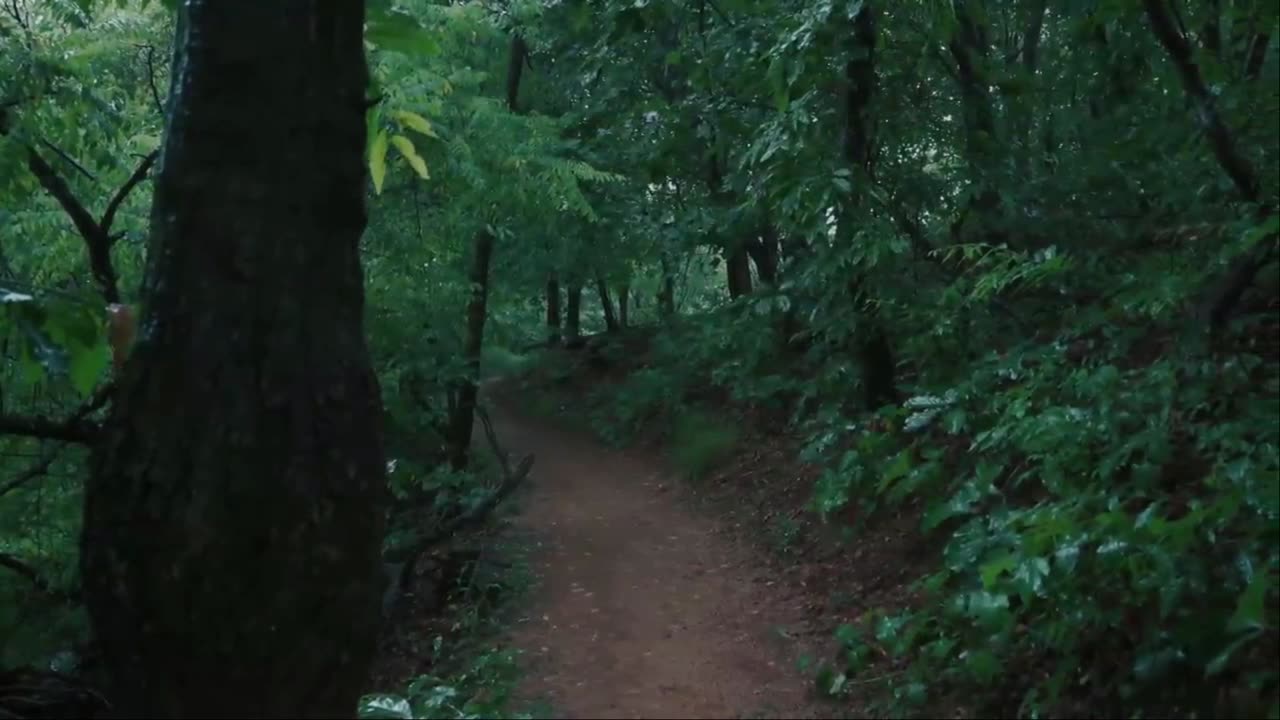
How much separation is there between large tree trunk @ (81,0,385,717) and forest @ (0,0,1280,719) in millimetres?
14

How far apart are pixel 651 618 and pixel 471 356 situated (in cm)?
565

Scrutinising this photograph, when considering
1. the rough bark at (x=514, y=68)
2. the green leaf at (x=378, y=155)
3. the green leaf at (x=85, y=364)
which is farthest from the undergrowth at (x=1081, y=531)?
the rough bark at (x=514, y=68)

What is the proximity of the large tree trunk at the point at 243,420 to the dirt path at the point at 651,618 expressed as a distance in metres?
2.55

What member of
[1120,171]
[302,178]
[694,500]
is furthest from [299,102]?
[694,500]

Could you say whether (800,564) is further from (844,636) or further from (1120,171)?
(1120,171)

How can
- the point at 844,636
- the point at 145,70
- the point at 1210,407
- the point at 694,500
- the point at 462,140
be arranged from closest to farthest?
the point at 1210,407 < the point at 844,636 < the point at 145,70 < the point at 462,140 < the point at 694,500

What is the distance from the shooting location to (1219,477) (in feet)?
15.0

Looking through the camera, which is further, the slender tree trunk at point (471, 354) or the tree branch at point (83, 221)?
the slender tree trunk at point (471, 354)

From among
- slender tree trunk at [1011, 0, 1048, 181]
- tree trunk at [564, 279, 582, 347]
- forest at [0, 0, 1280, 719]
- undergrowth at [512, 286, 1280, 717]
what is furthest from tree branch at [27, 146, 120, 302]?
tree trunk at [564, 279, 582, 347]

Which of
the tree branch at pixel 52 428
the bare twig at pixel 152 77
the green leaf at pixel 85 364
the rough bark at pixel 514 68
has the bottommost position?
the tree branch at pixel 52 428

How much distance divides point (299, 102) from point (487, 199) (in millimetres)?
7216

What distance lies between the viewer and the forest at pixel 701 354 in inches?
140

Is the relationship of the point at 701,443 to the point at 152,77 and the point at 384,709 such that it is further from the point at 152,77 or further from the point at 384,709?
the point at 384,709

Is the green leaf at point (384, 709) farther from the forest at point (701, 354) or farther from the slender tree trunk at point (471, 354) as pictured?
the slender tree trunk at point (471, 354)
